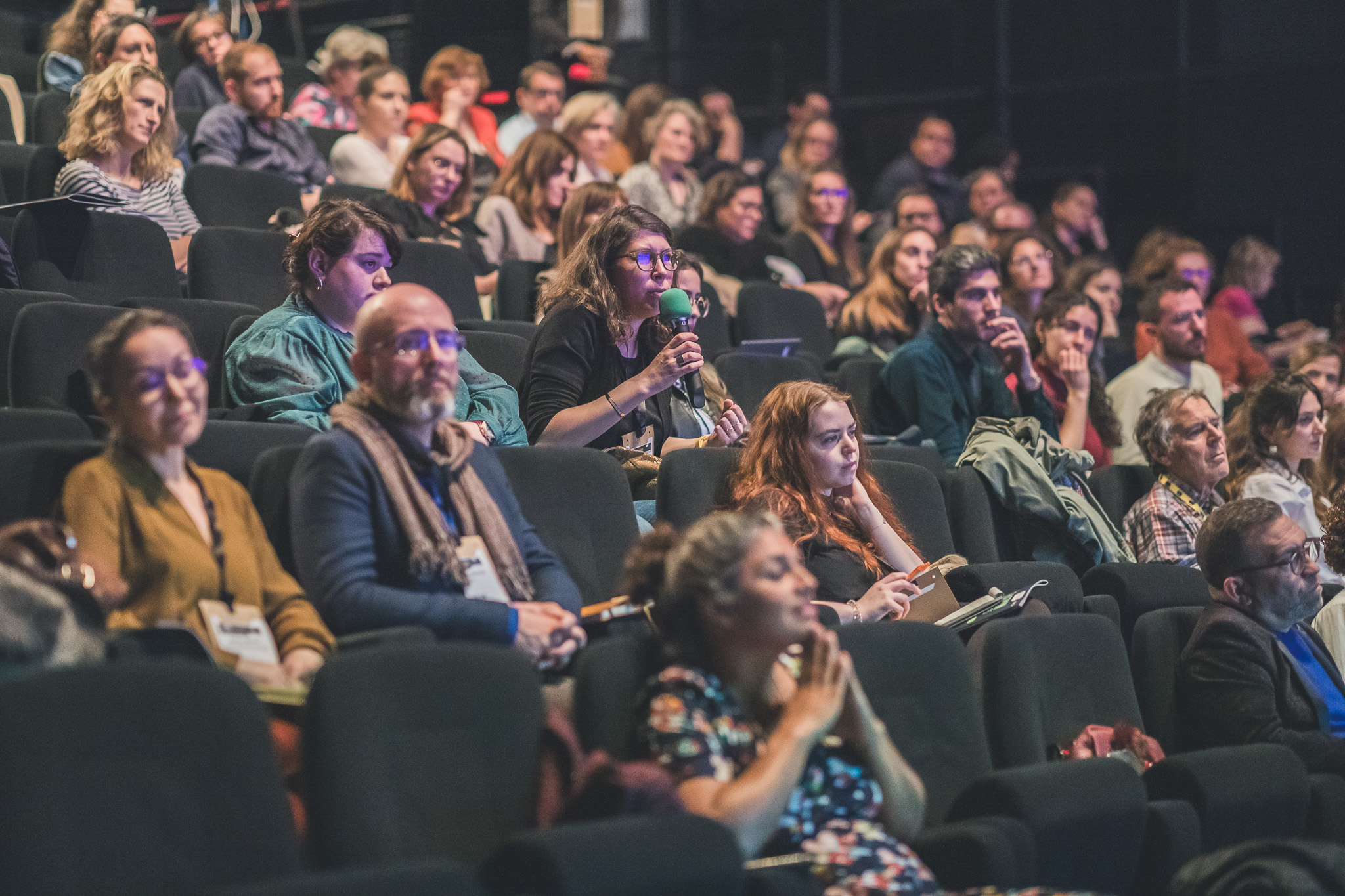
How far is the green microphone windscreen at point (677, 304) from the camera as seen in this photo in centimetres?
289

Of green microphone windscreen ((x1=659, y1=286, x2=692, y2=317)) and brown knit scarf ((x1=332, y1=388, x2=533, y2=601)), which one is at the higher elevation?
green microphone windscreen ((x1=659, y1=286, x2=692, y2=317))

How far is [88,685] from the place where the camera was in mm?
1491

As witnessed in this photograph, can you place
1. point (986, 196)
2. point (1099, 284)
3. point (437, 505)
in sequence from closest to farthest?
point (437, 505) → point (1099, 284) → point (986, 196)

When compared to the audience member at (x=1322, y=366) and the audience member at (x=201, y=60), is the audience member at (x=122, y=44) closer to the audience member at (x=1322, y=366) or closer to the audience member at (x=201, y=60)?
the audience member at (x=201, y=60)

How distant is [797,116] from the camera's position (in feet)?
24.4

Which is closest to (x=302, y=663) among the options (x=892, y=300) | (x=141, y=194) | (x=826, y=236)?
(x=141, y=194)

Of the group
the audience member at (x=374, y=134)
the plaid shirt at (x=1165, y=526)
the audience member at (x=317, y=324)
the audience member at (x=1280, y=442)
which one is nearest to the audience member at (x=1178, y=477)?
the plaid shirt at (x=1165, y=526)

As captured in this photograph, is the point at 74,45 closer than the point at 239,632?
No

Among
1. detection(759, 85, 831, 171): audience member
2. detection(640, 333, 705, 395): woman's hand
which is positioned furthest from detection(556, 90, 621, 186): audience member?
detection(640, 333, 705, 395): woman's hand

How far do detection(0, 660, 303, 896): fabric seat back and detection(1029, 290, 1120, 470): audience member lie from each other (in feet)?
9.51

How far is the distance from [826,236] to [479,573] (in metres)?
3.88

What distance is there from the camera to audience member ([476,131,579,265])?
181 inches

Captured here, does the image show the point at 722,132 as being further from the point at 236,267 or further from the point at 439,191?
the point at 236,267

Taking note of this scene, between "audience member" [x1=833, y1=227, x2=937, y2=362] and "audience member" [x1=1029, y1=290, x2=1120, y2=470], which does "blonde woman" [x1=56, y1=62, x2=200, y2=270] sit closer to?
"audience member" [x1=833, y1=227, x2=937, y2=362]
